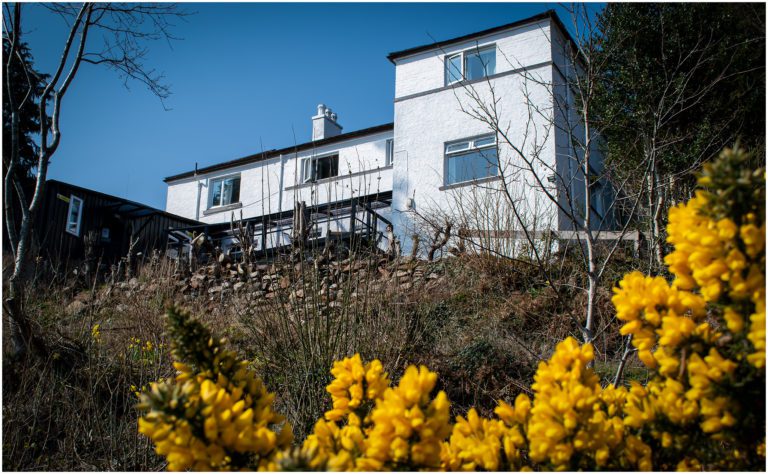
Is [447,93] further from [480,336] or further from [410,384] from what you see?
[410,384]

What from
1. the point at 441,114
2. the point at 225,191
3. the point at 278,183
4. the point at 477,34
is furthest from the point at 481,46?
the point at 225,191

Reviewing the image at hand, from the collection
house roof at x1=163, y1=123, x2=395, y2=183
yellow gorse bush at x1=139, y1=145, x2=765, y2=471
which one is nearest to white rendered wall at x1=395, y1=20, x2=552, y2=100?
house roof at x1=163, y1=123, x2=395, y2=183

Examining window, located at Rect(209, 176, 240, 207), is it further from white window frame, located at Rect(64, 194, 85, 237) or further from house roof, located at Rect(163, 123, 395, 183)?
white window frame, located at Rect(64, 194, 85, 237)

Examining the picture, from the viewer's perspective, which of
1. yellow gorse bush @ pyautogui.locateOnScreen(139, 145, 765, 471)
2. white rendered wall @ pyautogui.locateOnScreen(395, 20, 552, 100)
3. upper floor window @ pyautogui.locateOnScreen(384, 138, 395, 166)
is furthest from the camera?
upper floor window @ pyautogui.locateOnScreen(384, 138, 395, 166)

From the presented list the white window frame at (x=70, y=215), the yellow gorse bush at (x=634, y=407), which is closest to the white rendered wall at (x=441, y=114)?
the yellow gorse bush at (x=634, y=407)

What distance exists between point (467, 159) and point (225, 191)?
9989 mm

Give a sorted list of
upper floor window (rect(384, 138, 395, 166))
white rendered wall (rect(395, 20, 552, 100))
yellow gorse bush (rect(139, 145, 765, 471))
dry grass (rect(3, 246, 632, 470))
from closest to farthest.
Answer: yellow gorse bush (rect(139, 145, 765, 471)) → dry grass (rect(3, 246, 632, 470)) → white rendered wall (rect(395, 20, 552, 100)) → upper floor window (rect(384, 138, 395, 166))

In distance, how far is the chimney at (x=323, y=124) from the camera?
1767cm

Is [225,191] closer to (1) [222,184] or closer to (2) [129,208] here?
(1) [222,184]

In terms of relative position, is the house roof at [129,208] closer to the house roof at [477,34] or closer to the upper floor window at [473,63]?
the house roof at [477,34]

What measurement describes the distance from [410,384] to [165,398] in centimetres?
61

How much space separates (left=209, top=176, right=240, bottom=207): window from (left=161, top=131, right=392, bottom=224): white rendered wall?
0.65 feet

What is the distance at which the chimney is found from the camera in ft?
58.0

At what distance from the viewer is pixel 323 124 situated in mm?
17672
